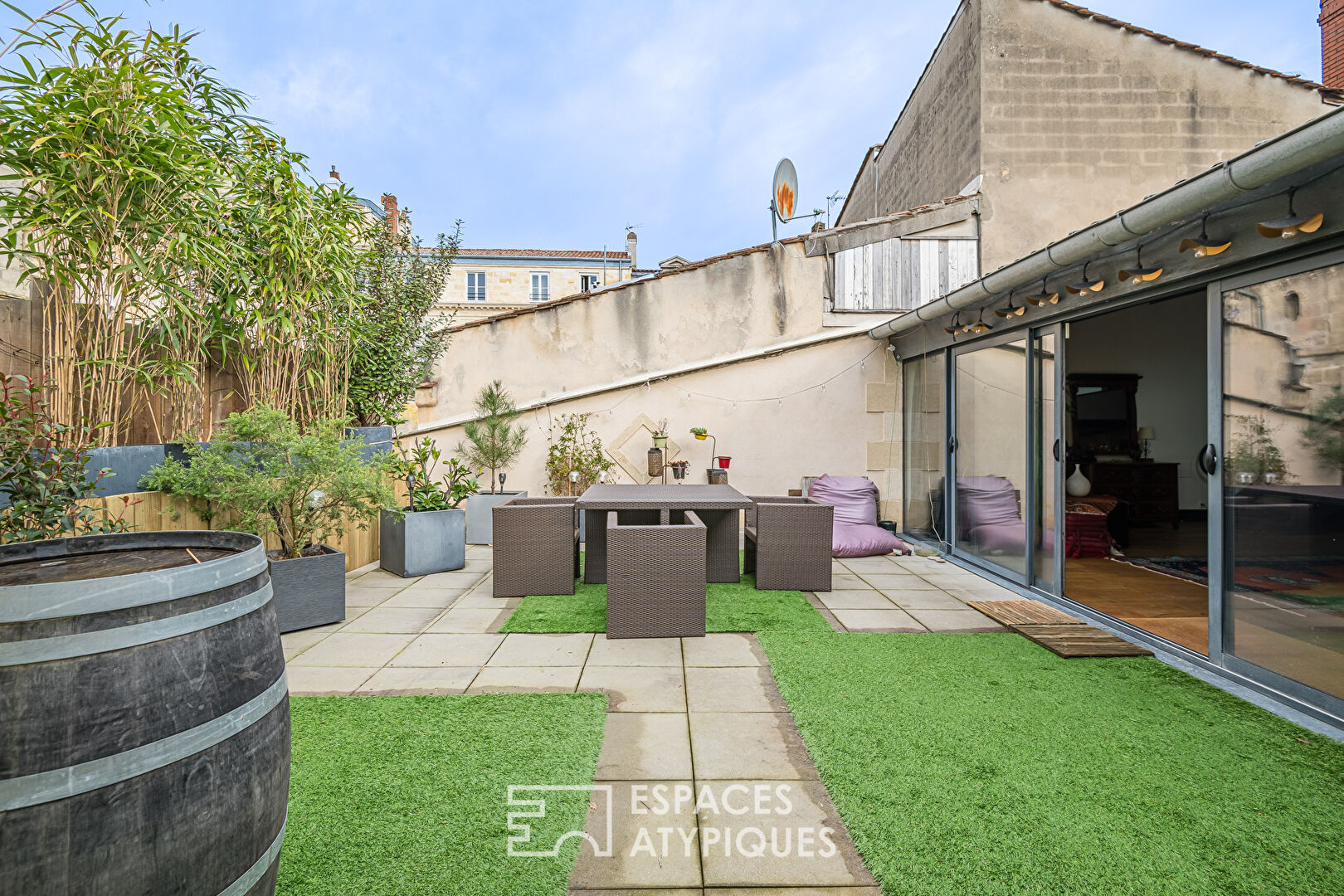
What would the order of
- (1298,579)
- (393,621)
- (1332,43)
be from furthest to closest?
(1332,43), (393,621), (1298,579)

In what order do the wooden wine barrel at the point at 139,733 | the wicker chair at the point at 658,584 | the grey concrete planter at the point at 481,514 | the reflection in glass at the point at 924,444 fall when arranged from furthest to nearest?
1. the grey concrete planter at the point at 481,514
2. the reflection in glass at the point at 924,444
3. the wicker chair at the point at 658,584
4. the wooden wine barrel at the point at 139,733

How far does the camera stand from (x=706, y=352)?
723 centimetres

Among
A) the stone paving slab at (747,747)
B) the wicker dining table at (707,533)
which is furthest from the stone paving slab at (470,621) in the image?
the stone paving slab at (747,747)

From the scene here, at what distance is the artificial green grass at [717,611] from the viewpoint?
3.54 meters

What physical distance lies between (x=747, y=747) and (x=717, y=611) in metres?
1.67

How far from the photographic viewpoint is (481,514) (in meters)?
6.28

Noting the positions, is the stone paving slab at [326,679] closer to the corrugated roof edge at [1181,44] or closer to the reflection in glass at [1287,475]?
the reflection in glass at [1287,475]

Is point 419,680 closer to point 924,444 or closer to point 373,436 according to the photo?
point 373,436

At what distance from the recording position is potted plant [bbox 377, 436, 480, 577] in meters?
4.76

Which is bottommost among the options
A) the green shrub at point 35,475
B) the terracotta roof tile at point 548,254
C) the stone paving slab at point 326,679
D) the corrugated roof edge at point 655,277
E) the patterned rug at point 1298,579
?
the stone paving slab at point 326,679

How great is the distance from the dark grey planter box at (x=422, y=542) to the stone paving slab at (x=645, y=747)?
291 centimetres

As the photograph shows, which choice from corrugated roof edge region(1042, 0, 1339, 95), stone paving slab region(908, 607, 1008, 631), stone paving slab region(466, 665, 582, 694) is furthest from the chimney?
stone paving slab region(466, 665, 582, 694)

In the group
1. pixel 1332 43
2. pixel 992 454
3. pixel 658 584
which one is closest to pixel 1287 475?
pixel 992 454

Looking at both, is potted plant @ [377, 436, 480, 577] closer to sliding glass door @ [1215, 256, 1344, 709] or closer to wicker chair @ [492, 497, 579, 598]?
wicker chair @ [492, 497, 579, 598]
